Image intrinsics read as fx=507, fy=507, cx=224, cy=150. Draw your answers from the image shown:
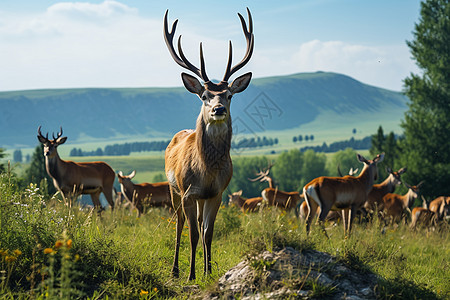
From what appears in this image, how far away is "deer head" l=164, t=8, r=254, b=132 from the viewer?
19.7ft

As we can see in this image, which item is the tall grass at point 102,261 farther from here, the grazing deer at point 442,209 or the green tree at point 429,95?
the green tree at point 429,95

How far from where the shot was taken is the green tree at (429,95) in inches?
1254

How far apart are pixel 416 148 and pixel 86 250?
3056 centimetres

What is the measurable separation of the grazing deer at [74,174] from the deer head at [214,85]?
603 centimetres

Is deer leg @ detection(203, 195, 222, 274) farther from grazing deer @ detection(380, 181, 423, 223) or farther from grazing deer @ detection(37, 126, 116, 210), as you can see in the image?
grazing deer @ detection(380, 181, 423, 223)

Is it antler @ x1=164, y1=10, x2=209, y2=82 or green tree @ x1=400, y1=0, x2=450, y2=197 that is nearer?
antler @ x1=164, y1=10, x2=209, y2=82

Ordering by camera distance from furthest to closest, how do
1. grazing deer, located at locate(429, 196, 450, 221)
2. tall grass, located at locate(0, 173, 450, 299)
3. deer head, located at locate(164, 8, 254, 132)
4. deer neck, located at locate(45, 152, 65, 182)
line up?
grazing deer, located at locate(429, 196, 450, 221), deer neck, located at locate(45, 152, 65, 182), deer head, located at locate(164, 8, 254, 132), tall grass, located at locate(0, 173, 450, 299)

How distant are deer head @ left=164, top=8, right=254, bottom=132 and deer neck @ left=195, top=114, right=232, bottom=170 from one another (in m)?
0.05

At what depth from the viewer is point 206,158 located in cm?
629

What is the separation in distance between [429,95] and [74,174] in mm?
25806

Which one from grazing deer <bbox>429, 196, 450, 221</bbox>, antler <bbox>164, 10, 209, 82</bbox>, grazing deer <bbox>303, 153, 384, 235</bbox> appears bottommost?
grazing deer <bbox>429, 196, 450, 221</bbox>

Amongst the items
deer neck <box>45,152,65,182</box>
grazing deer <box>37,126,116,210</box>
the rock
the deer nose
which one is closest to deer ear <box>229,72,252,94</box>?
the deer nose

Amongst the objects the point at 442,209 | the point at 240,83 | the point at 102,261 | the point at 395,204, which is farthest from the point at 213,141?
the point at 442,209

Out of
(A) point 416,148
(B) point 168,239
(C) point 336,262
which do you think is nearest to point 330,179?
(B) point 168,239
